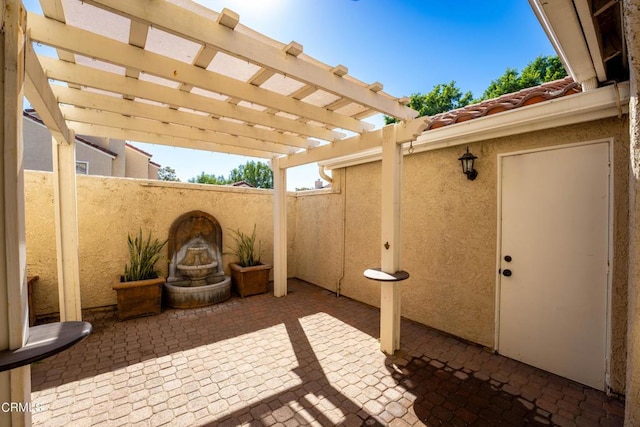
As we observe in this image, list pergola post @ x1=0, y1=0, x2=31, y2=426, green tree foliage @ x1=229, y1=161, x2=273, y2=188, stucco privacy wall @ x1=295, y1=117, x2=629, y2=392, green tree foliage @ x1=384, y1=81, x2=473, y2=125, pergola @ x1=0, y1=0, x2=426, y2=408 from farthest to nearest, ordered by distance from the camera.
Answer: green tree foliage @ x1=229, y1=161, x2=273, y2=188 → green tree foliage @ x1=384, y1=81, x2=473, y2=125 → stucco privacy wall @ x1=295, y1=117, x2=629, y2=392 → pergola @ x1=0, y1=0, x2=426, y2=408 → pergola post @ x1=0, y1=0, x2=31, y2=426

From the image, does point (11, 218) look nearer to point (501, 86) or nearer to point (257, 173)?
point (501, 86)

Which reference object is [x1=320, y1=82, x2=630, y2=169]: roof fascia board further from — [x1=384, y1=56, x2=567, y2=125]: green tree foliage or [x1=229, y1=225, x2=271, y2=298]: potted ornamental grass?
[x1=384, y1=56, x2=567, y2=125]: green tree foliage

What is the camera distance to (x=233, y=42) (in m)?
2.20

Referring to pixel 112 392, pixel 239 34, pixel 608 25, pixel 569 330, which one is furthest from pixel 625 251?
pixel 112 392

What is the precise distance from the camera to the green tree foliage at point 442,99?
20047 mm

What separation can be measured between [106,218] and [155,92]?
3.66m

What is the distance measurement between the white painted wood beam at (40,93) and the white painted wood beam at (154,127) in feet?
1.30

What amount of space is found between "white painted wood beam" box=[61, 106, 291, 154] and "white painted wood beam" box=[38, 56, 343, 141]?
1347 mm

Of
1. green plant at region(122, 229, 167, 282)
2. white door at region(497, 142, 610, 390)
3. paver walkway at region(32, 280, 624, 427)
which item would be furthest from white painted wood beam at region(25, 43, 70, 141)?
white door at region(497, 142, 610, 390)

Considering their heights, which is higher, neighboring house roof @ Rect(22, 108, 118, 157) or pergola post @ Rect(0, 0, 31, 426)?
neighboring house roof @ Rect(22, 108, 118, 157)

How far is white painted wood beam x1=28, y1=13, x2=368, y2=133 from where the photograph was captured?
83.0 inches

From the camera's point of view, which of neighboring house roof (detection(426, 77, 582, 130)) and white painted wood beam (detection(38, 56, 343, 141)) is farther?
neighboring house roof (detection(426, 77, 582, 130))

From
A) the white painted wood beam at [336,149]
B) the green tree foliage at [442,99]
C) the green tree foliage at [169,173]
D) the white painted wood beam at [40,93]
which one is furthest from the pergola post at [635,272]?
the green tree foliage at [169,173]

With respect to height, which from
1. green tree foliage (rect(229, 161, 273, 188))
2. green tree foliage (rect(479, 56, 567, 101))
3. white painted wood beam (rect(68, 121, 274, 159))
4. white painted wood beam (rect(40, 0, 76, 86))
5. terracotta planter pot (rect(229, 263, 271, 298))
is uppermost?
green tree foliage (rect(479, 56, 567, 101))
